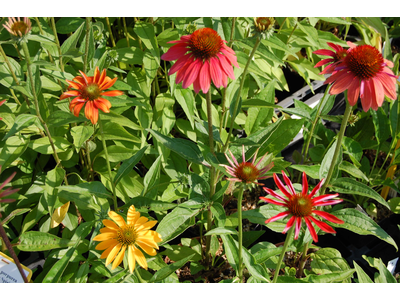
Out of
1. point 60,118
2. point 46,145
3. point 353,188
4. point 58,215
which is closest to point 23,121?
point 60,118

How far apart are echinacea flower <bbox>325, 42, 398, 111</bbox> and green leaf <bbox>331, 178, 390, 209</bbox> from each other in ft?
0.79

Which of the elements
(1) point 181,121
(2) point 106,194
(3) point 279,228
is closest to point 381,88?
(3) point 279,228

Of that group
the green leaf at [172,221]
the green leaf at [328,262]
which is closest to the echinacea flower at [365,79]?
the green leaf at [172,221]

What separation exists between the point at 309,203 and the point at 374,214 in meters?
0.89

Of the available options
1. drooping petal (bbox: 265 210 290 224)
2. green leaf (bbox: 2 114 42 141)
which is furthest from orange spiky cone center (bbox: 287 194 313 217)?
green leaf (bbox: 2 114 42 141)

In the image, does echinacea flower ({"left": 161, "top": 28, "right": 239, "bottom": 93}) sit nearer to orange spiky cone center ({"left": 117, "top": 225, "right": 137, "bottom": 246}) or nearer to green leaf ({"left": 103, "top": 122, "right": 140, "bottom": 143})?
orange spiky cone center ({"left": 117, "top": 225, "right": 137, "bottom": 246})

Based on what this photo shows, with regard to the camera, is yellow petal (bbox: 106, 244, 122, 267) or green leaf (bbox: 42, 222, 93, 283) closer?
yellow petal (bbox: 106, 244, 122, 267)

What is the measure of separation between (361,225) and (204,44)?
0.60 meters

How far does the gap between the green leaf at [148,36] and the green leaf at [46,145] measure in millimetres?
388

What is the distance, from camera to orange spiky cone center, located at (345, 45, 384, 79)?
29.4 inches

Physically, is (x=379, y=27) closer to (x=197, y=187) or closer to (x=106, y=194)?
(x=197, y=187)

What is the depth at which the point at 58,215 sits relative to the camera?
1.11 metres

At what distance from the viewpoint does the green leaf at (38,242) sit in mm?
897

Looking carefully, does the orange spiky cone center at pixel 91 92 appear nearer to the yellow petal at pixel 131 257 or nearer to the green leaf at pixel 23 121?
the green leaf at pixel 23 121
